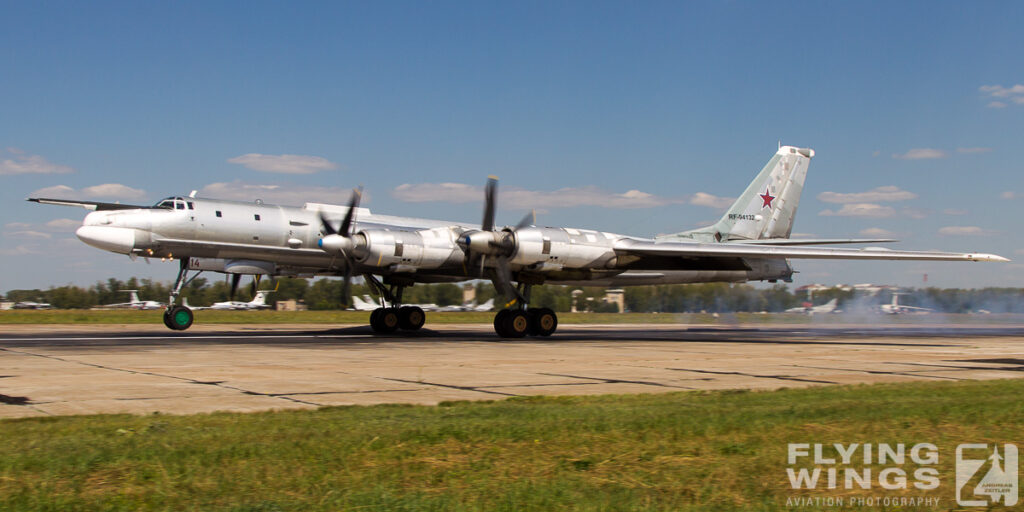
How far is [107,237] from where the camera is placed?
23500 mm

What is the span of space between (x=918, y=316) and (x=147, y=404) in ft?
169

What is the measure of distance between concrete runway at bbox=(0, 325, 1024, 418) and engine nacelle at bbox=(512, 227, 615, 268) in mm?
4092

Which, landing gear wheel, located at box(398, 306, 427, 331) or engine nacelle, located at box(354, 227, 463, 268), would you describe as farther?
landing gear wheel, located at box(398, 306, 427, 331)

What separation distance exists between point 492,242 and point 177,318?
9561 millimetres

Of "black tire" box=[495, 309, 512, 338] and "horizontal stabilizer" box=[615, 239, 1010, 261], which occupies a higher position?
"horizontal stabilizer" box=[615, 239, 1010, 261]

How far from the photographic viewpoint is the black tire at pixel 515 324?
81.8 feet

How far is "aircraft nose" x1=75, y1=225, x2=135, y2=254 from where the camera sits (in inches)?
926

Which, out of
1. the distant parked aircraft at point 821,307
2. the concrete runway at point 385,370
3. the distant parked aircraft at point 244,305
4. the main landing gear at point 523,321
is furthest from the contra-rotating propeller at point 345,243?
the distant parked aircraft at point 244,305

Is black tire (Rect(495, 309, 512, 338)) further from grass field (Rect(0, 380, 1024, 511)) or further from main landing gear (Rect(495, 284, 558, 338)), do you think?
grass field (Rect(0, 380, 1024, 511))

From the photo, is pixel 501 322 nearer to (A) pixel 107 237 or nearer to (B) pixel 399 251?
(B) pixel 399 251

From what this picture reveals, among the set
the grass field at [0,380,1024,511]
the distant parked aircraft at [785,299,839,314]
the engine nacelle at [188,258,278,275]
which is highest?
the engine nacelle at [188,258,278,275]

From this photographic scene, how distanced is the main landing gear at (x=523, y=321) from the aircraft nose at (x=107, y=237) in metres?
11.0

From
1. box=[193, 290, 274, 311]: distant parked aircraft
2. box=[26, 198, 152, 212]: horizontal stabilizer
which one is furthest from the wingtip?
box=[193, 290, 274, 311]: distant parked aircraft

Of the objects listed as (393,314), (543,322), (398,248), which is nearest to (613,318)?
(393,314)
